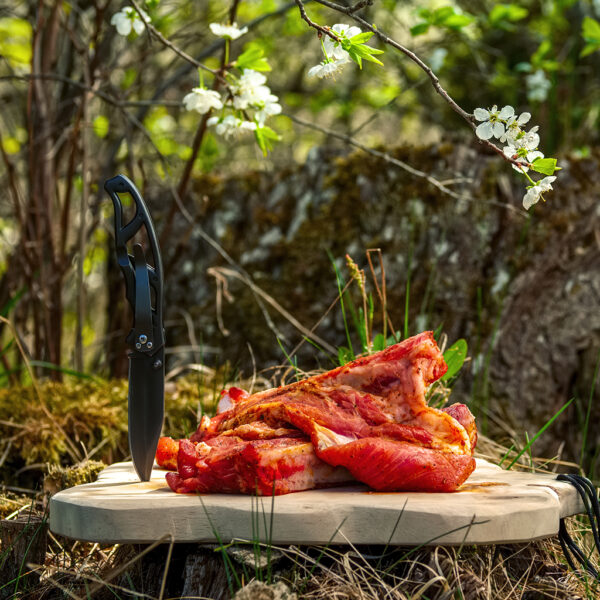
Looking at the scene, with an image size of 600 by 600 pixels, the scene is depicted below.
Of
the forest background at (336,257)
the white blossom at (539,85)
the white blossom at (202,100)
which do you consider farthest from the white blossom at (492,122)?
the white blossom at (539,85)

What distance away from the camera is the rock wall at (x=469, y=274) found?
4809 millimetres

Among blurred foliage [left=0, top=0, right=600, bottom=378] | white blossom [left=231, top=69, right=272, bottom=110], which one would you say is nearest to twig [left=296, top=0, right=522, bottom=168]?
white blossom [left=231, top=69, right=272, bottom=110]

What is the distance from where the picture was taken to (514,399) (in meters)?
4.82

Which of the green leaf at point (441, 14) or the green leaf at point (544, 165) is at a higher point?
the green leaf at point (441, 14)

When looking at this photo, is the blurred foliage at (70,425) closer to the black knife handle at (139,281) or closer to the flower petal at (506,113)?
the black knife handle at (139,281)

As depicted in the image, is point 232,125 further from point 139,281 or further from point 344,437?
point 344,437

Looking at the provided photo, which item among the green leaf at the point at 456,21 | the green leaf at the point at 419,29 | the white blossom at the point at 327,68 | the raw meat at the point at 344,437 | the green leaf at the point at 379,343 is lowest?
the raw meat at the point at 344,437

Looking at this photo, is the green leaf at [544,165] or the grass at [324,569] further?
the green leaf at [544,165]

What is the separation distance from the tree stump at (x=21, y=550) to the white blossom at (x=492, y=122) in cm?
191

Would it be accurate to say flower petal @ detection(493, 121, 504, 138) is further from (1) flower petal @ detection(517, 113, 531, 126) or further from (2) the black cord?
(2) the black cord

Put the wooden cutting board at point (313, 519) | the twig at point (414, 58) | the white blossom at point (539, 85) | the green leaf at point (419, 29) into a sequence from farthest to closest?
the white blossom at point (539, 85) < the green leaf at point (419, 29) < the twig at point (414, 58) < the wooden cutting board at point (313, 519)

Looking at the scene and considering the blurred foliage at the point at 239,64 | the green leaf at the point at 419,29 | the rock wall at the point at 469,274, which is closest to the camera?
the green leaf at the point at 419,29

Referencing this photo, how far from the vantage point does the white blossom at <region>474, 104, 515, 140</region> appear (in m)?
2.34

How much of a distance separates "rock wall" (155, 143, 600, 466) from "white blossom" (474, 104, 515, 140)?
238cm
